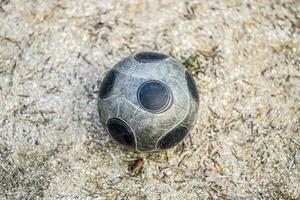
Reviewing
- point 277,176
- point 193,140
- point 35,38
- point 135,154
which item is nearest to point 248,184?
point 277,176

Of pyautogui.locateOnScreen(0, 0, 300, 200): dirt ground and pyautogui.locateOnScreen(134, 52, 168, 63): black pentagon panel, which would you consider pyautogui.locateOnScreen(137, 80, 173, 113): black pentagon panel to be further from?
pyautogui.locateOnScreen(0, 0, 300, 200): dirt ground

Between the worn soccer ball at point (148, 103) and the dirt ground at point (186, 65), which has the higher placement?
the worn soccer ball at point (148, 103)

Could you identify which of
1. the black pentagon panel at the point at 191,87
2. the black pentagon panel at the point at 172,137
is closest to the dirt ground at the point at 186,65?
the black pentagon panel at the point at 172,137

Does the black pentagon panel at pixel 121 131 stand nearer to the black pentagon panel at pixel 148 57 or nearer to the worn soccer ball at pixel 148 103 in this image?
the worn soccer ball at pixel 148 103

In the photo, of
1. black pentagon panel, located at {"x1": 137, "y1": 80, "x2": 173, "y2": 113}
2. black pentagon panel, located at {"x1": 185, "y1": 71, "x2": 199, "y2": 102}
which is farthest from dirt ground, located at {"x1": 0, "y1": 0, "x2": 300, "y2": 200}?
black pentagon panel, located at {"x1": 137, "y1": 80, "x2": 173, "y2": 113}

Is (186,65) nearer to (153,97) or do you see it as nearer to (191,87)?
(191,87)

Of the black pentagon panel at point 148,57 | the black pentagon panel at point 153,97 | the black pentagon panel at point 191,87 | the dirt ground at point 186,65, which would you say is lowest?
the dirt ground at point 186,65

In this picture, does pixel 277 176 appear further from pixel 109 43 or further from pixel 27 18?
pixel 27 18
